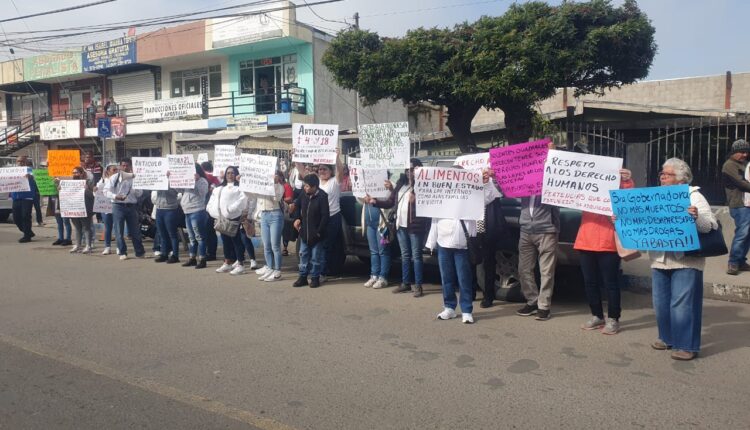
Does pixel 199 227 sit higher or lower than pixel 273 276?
higher

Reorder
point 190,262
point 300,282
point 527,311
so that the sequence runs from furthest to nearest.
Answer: point 190,262, point 300,282, point 527,311

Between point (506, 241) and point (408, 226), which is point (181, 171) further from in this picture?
point (506, 241)

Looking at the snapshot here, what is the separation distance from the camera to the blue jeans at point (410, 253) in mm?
7495

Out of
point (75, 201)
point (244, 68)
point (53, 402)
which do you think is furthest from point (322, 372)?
point (244, 68)

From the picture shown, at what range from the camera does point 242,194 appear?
29.9 feet

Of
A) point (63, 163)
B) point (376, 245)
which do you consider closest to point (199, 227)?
point (376, 245)

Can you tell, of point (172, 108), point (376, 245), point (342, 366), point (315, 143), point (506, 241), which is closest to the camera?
point (342, 366)

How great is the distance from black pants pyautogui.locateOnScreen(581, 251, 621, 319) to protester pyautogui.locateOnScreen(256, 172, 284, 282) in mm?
4381

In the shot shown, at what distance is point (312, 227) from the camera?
8.02 metres

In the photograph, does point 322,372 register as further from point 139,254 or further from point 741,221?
point 139,254

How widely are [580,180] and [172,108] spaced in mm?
21376

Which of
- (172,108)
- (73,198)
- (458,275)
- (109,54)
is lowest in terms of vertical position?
(458,275)

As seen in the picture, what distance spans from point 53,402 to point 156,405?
738mm

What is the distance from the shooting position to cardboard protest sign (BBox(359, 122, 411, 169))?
750cm
